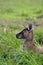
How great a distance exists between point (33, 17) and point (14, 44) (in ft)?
28.3

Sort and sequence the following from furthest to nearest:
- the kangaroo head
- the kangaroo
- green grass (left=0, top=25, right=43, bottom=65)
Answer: the kangaroo head
the kangaroo
green grass (left=0, top=25, right=43, bottom=65)

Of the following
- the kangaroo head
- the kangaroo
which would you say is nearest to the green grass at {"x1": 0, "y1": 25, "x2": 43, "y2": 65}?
the kangaroo

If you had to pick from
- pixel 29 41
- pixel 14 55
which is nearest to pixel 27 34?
pixel 29 41

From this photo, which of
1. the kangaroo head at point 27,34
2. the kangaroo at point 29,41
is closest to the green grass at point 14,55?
the kangaroo at point 29,41

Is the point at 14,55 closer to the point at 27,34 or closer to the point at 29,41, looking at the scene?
the point at 29,41

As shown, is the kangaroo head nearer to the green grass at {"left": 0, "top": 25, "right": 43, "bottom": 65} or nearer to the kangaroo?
the kangaroo

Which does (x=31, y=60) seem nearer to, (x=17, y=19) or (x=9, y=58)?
(x=9, y=58)

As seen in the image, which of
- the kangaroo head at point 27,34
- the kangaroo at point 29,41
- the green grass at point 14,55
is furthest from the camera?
the kangaroo head at point 27,34

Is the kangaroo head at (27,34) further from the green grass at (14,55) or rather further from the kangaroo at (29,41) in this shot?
the green grass at (14,55)

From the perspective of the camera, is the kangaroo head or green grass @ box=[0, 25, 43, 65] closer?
green grass @ box=[0, 25, 43, 65]

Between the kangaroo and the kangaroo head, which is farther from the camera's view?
the kangaroo head

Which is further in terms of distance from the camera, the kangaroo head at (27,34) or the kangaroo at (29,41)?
the kangaroo head at (27,34)

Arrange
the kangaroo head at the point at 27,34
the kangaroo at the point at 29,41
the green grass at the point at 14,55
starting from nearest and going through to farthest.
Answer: the green grass at the point at 14,55
the kangaroo at the point at 29,41
the kangaroo head at the point at 27,34

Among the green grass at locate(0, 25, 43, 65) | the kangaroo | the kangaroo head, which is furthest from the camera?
the kangaroo head
